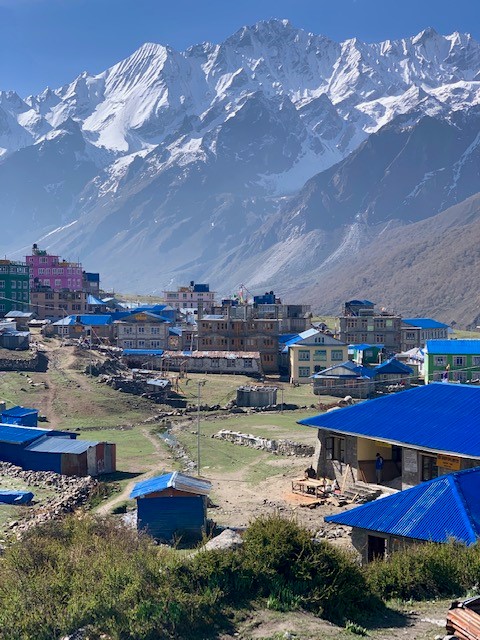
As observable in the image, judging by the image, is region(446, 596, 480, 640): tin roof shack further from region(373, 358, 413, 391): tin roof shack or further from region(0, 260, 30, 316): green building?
region(0, 260, 30, 316): green building

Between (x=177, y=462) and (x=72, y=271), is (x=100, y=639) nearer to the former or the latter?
(x=177, y=462)

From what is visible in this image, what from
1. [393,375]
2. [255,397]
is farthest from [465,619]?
[393,375]

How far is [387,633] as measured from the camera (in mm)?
17688

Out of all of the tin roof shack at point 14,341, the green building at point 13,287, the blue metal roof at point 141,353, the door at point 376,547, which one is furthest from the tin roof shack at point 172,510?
the green building at point 13,287

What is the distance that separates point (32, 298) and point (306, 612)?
114m

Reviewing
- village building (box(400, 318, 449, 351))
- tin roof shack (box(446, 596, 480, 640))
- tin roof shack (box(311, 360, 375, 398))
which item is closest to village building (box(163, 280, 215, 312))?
village building (box(400, 318, 449, 351))

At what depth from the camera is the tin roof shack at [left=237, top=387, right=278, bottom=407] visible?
Answer: 71812 mm

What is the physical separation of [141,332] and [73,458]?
6421cm

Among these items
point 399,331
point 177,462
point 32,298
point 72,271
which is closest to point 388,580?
point 177,462

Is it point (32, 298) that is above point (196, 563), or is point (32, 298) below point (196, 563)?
above

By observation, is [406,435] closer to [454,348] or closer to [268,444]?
[268,444]

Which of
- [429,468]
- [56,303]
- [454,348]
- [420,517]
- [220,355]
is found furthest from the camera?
[56,303]

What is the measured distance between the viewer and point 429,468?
33.4 meters

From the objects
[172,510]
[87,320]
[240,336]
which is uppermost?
[87,320]
